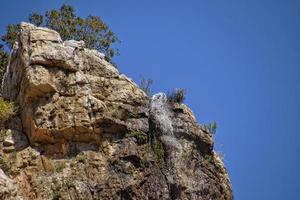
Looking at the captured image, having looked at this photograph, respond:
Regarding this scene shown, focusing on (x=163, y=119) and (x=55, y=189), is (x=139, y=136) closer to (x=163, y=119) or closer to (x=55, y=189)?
(x=163, y=119)

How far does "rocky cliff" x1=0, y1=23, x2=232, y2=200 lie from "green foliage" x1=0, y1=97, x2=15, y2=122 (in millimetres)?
240

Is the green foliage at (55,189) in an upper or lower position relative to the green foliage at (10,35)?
lower

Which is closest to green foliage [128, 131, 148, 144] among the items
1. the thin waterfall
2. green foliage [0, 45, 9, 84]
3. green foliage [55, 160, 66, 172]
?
the thin waterfall

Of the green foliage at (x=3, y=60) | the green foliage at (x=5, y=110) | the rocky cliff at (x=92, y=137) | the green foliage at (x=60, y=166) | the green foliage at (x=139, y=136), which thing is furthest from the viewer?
the green foliage at (x=3, y=60)

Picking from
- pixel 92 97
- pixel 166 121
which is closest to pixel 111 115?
pixel 92 97

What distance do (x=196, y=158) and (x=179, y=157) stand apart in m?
0.87

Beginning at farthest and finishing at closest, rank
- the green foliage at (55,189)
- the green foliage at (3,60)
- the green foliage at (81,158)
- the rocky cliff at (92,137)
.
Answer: the green foliage at (3,60)
the green foliage at (81,158)
the rocky cliff at (92,137)
the green foliage at (55,189)

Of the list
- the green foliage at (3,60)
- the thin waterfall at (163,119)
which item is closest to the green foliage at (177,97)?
the thin waterfall at (163,119)

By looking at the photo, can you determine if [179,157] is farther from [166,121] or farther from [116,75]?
[116,75]

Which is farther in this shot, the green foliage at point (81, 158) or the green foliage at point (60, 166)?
the green foliage at point (81, 158)

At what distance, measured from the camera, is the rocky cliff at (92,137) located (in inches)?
643

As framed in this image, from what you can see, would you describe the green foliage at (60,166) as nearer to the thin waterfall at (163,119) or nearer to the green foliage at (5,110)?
the green foliage at (5,110)

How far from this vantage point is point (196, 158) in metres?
18.1

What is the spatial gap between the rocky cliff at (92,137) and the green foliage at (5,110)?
0.79 ft
